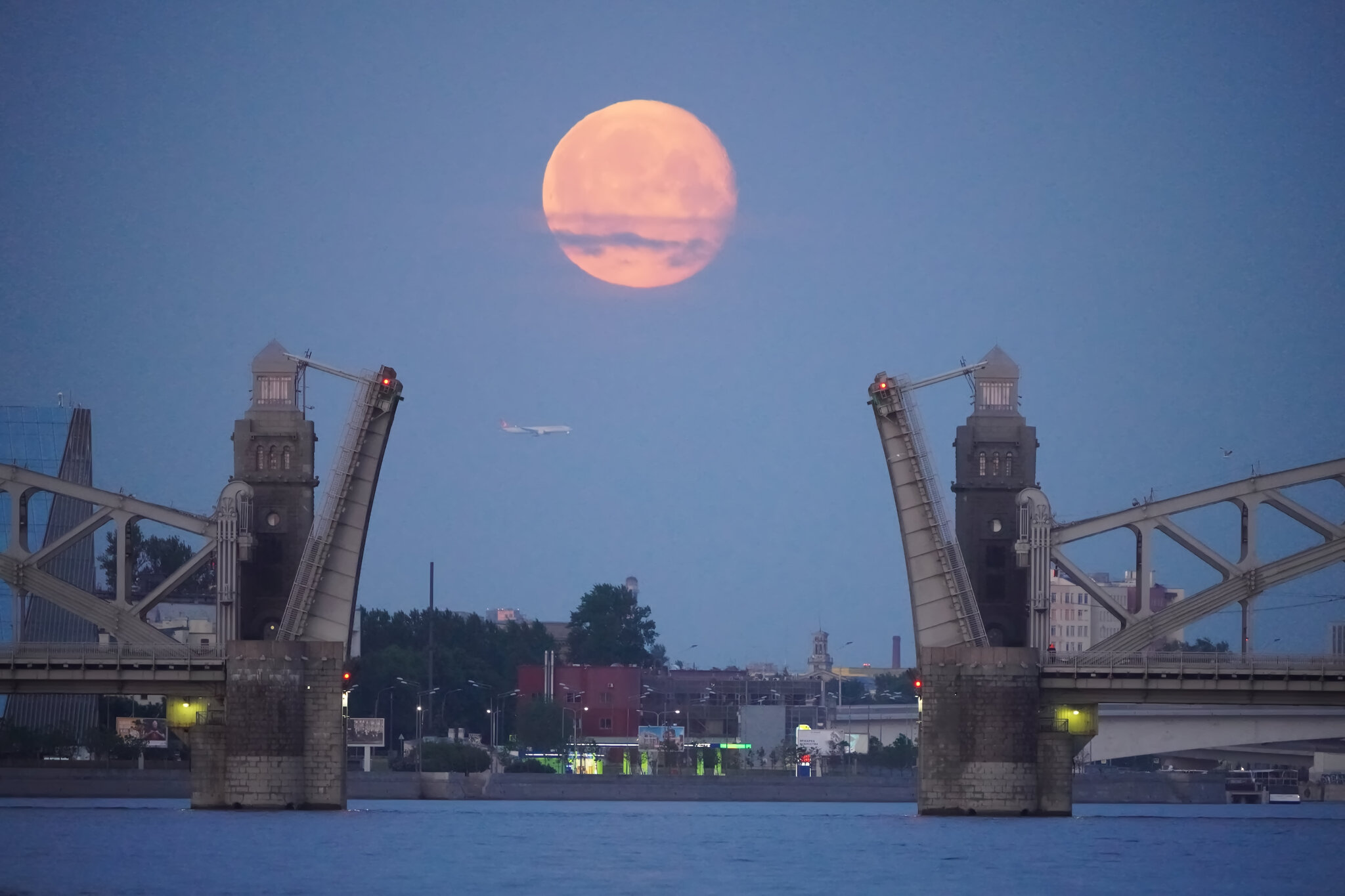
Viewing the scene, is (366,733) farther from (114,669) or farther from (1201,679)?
(1201,679)

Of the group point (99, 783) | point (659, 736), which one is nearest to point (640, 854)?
point (99, 783)

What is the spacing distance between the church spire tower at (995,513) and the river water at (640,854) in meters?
7.34

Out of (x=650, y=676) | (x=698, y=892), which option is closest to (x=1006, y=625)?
(x=698, y=892)

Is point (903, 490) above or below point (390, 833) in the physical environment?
above

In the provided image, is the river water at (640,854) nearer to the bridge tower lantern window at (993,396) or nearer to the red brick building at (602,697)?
the bridge tower lantern window at (993,396)

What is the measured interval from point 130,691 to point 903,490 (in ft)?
92.6

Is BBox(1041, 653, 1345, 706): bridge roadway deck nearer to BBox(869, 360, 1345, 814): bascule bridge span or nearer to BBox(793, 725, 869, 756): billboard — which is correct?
BBox(869, 360, 1345, 814): bascule bridge span

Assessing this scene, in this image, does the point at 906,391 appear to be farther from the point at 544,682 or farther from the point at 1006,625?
the point at 544,682

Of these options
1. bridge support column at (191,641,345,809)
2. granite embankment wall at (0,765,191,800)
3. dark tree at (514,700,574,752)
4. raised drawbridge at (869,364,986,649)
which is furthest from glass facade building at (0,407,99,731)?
raised drawbridge at (869,364,986,649)

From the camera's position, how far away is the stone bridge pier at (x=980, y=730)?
81.9 m

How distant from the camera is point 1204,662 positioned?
269 ft

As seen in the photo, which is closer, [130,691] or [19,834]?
[19,834]

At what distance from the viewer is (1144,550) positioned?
83188 millimetres

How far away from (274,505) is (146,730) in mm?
48553
